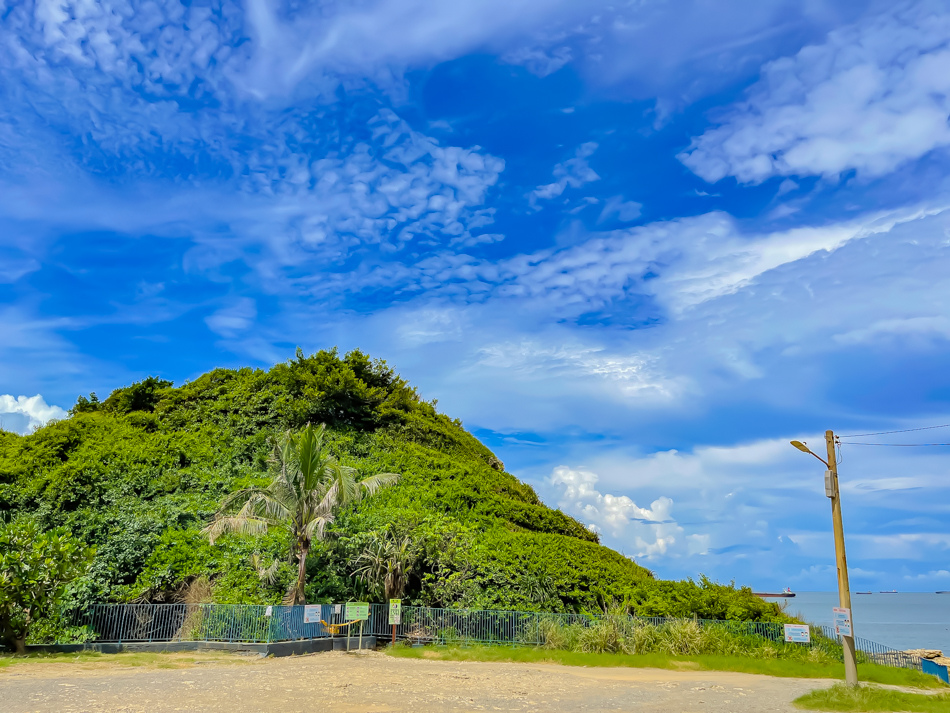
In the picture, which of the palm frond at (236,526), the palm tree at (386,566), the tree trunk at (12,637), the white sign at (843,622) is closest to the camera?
the white sign at (843,622)

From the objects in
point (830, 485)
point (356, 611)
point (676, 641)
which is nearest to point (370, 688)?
point (356, 611)

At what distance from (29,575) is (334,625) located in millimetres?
8668

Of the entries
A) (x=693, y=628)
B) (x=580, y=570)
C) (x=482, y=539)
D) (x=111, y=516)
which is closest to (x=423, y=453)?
(x=482, y=539)

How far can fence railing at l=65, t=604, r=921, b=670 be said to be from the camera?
20891 millimetres

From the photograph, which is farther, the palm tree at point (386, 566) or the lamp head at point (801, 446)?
the palm tree at point (386, 566)

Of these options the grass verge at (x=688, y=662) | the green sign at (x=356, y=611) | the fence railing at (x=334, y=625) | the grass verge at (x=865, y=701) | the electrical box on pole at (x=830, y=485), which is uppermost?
the electrical box on pole at (x=830, y=485)

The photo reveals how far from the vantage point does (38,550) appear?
19109 millimetres

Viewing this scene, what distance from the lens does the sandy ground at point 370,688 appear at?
12.8 m

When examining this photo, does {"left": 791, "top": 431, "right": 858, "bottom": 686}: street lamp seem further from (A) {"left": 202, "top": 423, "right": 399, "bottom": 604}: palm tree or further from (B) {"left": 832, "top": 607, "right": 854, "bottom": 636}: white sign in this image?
(A) {"left": 202, "top": 423, "right": 399, "bottom": 604}: palm tree

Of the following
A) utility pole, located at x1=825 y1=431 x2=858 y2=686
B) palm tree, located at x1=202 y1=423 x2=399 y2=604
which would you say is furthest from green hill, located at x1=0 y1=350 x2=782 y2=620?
utility pole, located at x1=825 y1=431 x2=858 y2=686

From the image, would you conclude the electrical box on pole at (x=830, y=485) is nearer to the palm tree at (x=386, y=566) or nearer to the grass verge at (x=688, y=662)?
the grass verge at (x=688, y=662)

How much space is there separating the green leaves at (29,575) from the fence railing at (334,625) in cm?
159

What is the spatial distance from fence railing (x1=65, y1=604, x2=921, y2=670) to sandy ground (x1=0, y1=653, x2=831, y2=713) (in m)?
1.58

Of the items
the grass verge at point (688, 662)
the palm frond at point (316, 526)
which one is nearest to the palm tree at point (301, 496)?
the palm frond at point (316, 526)
